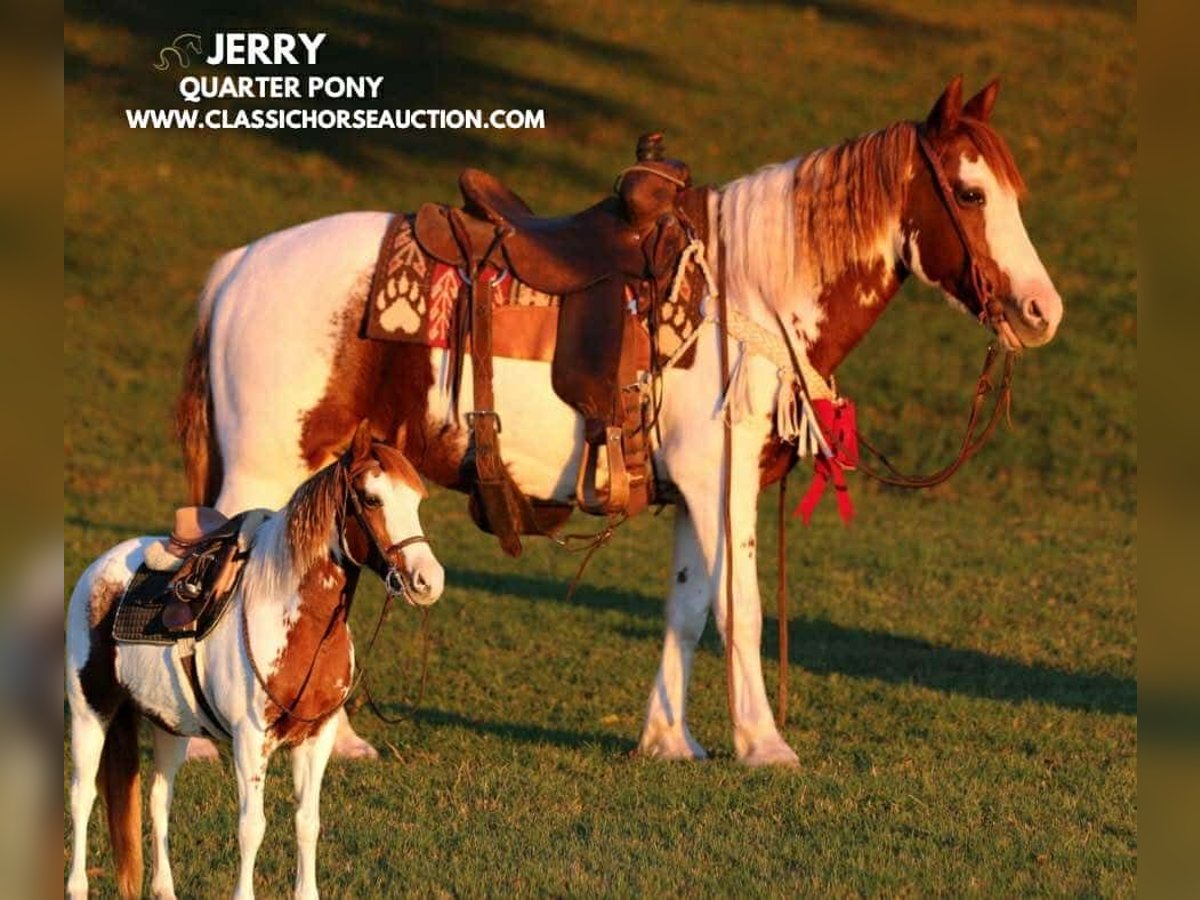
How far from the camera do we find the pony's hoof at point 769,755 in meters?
7.54

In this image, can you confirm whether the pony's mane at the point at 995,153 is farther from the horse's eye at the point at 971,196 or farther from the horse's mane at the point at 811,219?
the horse's mane at the point at 811,219

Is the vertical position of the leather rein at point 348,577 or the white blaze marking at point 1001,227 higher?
A: the white blaze marking at point 1001,227

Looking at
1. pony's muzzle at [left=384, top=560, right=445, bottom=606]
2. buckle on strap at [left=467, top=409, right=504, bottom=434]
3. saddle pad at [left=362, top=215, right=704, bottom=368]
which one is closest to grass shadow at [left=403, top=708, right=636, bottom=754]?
buckle on strap at [left=467, top=409, right=504, bottom=434]

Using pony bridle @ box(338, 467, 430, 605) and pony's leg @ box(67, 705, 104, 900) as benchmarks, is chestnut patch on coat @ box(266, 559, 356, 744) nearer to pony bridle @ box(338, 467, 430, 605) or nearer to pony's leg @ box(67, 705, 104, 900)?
pony bridle @ box(338, 467, 430, 605)

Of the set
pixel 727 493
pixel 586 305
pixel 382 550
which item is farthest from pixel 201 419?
pixel 382 550

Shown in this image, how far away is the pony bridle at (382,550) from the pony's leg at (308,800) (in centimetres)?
47

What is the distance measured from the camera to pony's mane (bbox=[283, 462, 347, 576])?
5.15 meters

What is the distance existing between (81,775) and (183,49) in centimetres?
1937

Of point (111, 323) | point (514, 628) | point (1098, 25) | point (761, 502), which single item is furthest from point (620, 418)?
point (1098, 25)

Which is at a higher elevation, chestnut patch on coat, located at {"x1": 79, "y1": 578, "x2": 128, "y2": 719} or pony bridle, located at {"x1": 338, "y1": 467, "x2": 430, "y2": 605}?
pony bridle, located at {"x1": 338, "y1": 467, "x2": 430, "y2": 605}

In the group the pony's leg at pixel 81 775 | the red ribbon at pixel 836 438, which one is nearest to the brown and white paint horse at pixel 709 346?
the red ribbon at pixel 836 438

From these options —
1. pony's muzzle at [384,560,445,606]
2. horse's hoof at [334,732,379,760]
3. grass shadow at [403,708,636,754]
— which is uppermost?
pony's muzzle at [384,560,445,606]

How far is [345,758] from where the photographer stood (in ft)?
25.3

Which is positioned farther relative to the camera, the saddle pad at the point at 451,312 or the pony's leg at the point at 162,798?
the saddle pad at the point at 451,312
